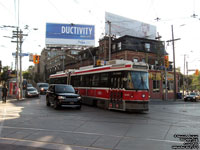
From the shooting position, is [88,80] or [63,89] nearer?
[63,89]

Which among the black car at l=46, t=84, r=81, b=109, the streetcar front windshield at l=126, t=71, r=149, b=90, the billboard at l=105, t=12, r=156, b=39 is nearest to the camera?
the streetcar front windshield at l=126, t=71, r=149, b=90

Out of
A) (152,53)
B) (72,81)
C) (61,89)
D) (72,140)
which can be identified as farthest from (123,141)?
(152,53)

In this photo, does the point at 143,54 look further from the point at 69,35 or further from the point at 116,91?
the point at 116,91

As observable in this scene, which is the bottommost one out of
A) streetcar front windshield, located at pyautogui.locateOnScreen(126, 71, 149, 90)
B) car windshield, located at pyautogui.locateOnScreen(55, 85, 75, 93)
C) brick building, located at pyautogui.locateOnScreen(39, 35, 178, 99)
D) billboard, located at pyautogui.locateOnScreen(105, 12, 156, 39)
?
car windshield, located at pyautogui.locateOnScreen(55, 85, 75, 93)

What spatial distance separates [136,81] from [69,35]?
2590cm

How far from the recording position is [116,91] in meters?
13.8

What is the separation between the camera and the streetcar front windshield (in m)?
13.1

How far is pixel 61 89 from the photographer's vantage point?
15.1 meters

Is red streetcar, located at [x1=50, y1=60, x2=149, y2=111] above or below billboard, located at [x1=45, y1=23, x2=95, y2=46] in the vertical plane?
below

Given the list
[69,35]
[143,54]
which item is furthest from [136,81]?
[143,54]

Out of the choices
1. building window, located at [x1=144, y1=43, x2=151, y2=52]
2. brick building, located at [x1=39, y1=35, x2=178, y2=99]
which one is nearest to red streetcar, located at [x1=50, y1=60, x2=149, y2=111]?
brick building, located at [x1=39, y1=35, x2=178, y2=99]

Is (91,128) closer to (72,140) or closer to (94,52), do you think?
(72,140)

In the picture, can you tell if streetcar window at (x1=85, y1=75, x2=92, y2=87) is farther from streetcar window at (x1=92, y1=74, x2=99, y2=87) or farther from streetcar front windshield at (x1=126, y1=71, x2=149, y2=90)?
streetcar front windshield at (x1=126, y1=71, x2=149, y2=90)

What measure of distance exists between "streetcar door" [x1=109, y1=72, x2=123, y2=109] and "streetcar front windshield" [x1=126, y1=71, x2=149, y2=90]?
64cm
